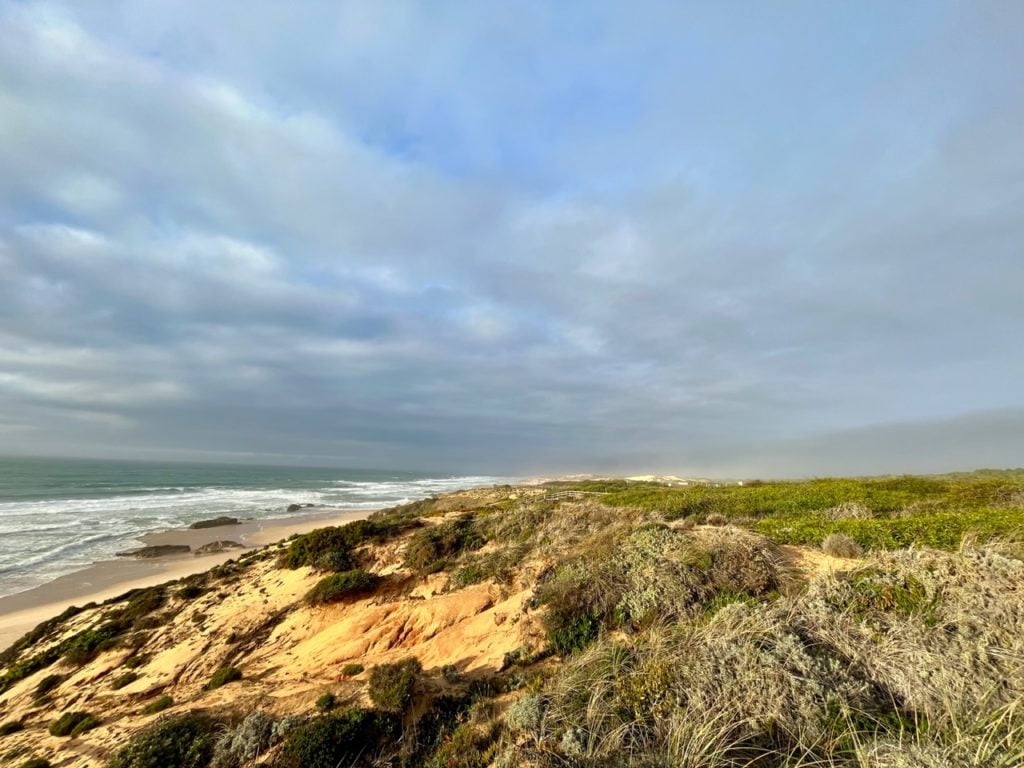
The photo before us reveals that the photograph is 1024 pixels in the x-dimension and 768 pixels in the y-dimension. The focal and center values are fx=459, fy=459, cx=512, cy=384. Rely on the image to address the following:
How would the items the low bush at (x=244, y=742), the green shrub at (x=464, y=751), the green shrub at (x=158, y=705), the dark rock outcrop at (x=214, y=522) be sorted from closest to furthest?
the green shrub at (x=464, y=751), the low bush at (x=244, y=742), the green shrub at (x=158, y=705), the dark rock outcrop at (x=214, y=522)

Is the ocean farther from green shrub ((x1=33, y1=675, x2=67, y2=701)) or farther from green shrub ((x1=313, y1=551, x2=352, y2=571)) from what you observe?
green shrub ((x1=313, y1=551, x2=352, y2=571))

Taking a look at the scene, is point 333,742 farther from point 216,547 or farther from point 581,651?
point 216,547

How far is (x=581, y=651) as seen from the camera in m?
7.30

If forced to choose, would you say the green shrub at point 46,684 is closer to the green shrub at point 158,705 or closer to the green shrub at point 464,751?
the green shrub at point 158,705

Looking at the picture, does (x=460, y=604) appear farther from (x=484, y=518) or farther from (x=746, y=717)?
A: (x=746, y=717)

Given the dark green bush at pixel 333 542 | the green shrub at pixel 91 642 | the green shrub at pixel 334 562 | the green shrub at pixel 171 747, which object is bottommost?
the green shrub at pixel 91 642

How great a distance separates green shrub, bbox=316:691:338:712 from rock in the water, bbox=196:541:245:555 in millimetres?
23530

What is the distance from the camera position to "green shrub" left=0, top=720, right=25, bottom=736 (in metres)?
9.11


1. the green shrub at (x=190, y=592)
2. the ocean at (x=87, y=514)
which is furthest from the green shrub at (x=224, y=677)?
the ocean at (x=87, y=514)

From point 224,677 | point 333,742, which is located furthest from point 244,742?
point 224,677

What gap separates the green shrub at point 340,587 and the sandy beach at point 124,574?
10232 mm

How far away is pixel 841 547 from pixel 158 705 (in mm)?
13314

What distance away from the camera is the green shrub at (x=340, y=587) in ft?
40.2

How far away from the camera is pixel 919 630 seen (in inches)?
214
